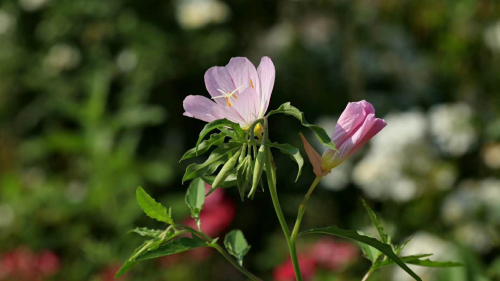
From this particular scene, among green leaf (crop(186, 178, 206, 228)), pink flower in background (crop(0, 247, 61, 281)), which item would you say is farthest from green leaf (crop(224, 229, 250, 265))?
pink flower in background (crop(0, 247, 61, 281))

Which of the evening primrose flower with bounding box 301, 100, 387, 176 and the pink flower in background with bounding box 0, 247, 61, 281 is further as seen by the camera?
the pink flower in background with bounding box 0, 247, 61, 281

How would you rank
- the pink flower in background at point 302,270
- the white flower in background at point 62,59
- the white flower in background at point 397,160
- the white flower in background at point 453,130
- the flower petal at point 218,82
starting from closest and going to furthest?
the flower petal at point 218,82
the pink flower in background at point 302,270
the white flower in background at point 397,160
the white flower in background at point 453,130
the white flower in background at point 62,59

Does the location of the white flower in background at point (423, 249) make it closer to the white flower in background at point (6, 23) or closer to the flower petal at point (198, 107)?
the flower petal at point (198, 107)

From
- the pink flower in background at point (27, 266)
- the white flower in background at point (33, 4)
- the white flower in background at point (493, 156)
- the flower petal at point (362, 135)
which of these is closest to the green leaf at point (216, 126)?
the flower petal at point (362, 135)

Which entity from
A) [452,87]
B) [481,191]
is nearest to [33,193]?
[481,191]

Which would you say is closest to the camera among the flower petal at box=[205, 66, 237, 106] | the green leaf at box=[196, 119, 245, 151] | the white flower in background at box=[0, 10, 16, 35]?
the green leaf at box=[196, 119, 245, 151]

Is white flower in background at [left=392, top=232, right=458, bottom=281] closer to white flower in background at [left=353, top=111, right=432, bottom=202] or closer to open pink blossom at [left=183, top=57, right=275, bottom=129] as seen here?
white flower in background at [left=353, top=111, right=432, bottom=202]
